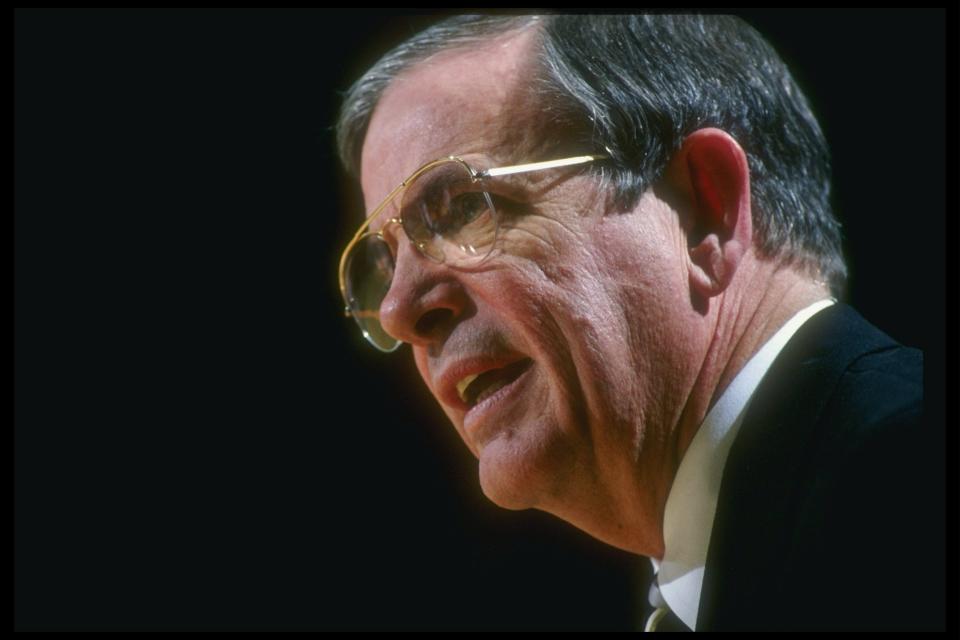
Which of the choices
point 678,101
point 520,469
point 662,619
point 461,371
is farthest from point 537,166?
point 662,619

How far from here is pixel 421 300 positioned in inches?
77.2

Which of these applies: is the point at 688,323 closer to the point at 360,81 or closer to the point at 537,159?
the point at 537,159

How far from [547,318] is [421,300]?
24 centimetres

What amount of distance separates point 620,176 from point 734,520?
A: 0.60 meters

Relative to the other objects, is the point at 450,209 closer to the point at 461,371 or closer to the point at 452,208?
the point at 452,208

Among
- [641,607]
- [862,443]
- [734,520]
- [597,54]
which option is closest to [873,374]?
[862,443]

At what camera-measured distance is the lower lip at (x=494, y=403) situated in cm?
192

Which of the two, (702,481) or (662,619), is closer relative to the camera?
(702,481)

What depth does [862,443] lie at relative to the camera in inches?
61.8

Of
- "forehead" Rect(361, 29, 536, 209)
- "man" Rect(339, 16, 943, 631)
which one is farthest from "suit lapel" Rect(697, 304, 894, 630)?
"forehead" Rect(361, 29, 536, 209)

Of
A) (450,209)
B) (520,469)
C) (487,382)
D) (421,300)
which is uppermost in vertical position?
(450,209)

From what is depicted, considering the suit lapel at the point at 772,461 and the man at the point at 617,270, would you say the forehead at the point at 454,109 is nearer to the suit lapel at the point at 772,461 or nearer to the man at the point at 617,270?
the man at the point at 617,270

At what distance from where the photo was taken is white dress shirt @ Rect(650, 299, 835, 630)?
5.97ft

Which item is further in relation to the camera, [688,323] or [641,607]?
[641,607]
